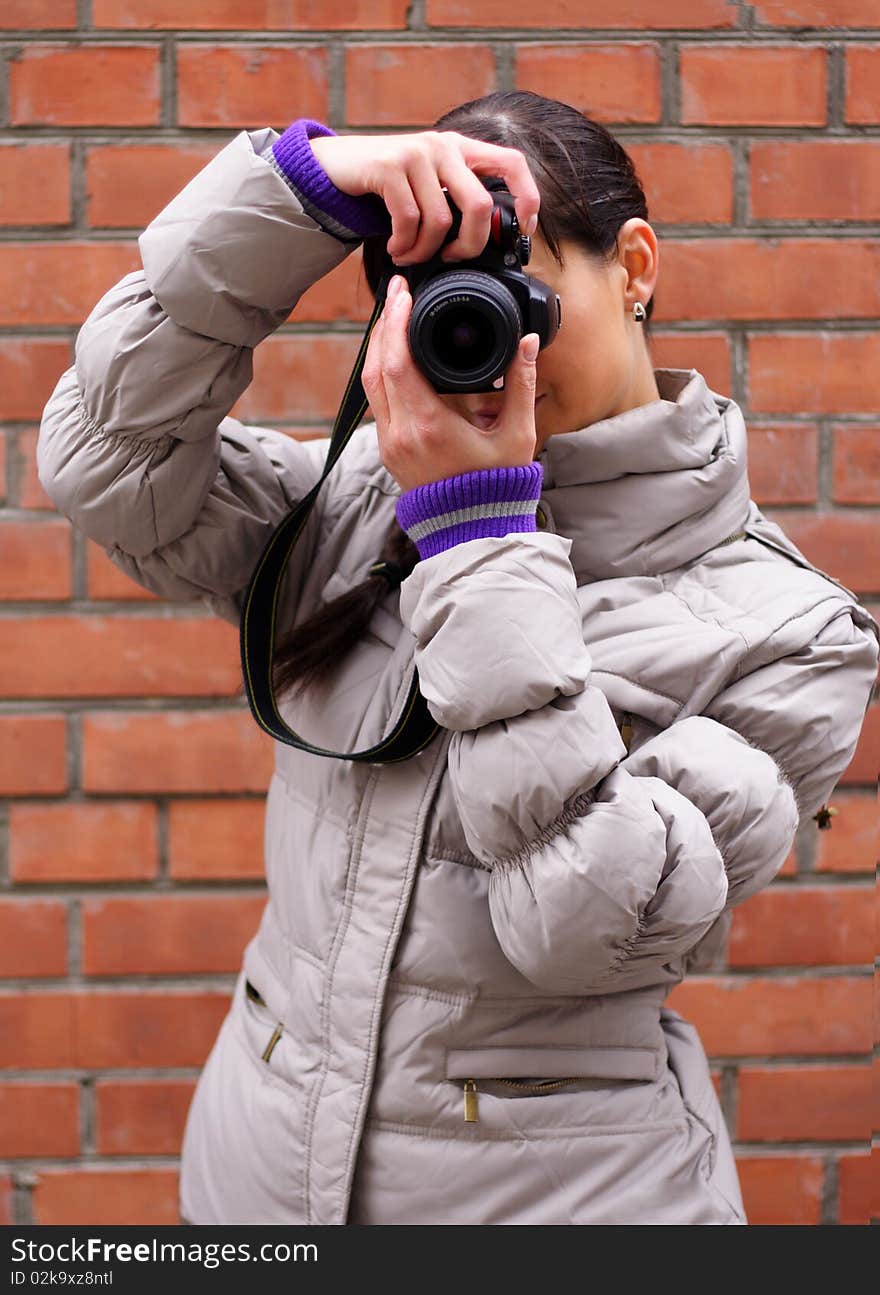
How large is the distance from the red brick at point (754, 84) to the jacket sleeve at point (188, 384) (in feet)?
1.71

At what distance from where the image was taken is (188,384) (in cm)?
78

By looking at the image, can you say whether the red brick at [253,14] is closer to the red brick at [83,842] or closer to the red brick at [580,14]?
the red brick at [580,14]

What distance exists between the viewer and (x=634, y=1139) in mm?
805

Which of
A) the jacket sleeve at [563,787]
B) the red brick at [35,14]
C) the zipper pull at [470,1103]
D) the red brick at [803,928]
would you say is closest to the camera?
the jacket sleeve at [563,787]

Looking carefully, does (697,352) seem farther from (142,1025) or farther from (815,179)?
(142,1025)

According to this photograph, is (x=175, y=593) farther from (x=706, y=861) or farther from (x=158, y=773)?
(x=706, y=861)

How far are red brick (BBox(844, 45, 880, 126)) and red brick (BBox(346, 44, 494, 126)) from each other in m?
0.33

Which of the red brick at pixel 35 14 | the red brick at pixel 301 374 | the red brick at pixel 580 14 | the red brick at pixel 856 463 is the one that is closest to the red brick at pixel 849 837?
the red brick at pixel 856 463

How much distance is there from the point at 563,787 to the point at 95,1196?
0.85 m

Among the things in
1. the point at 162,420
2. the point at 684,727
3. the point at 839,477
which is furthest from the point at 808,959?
the point at 162,420

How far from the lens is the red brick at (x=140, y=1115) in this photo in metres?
Answer: 1.24

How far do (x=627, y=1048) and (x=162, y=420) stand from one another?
500mm

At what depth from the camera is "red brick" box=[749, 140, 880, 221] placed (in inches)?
45.3

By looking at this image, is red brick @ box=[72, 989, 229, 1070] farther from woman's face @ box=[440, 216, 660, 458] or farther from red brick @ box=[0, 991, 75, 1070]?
woman's face @ box=[440, 216, 660, 458]
